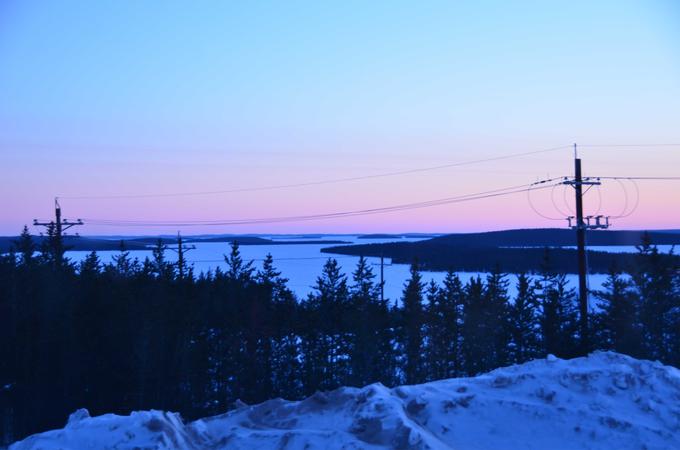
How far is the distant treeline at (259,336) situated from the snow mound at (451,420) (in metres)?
12.6

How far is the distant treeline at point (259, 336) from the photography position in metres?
19.8

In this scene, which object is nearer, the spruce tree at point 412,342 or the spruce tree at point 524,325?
the spruce tree at point 524,325

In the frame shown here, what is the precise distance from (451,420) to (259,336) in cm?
1581

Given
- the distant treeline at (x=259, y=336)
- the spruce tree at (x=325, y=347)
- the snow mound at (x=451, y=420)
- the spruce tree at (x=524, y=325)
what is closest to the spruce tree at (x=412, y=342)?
the distant treeline at (x=259, y=336)

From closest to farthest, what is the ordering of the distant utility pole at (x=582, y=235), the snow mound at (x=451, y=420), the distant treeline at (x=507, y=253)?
the snow mound at (x=451, y=420) → the distant utility pole at (x=582, y=235) → the distant treeline at (x=507, y=253)

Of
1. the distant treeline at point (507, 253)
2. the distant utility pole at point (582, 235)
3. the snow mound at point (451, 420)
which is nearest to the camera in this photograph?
the snow mound at point (451, 420)

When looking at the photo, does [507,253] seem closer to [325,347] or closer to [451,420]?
[325,347]

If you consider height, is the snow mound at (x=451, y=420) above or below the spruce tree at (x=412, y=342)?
above

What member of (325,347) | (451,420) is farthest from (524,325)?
(451,420)

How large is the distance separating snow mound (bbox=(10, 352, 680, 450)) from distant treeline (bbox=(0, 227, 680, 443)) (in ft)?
41.2

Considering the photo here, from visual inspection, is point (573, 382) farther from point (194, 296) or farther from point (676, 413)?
point (194, 296)

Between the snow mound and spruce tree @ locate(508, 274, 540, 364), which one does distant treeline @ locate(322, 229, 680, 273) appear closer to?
spruce tree @ locate(508, 274, 540, 364)

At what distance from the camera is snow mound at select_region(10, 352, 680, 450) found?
7.33 metres

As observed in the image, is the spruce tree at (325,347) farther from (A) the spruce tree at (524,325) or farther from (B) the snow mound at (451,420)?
(B) the snow mound at (451,420)
